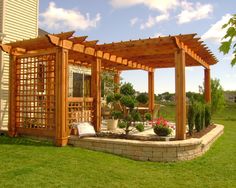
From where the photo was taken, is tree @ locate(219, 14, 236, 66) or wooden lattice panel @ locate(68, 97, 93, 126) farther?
wooden lattice panel @ locate(68, 97, 93, 126)

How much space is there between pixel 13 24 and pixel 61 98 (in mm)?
4510

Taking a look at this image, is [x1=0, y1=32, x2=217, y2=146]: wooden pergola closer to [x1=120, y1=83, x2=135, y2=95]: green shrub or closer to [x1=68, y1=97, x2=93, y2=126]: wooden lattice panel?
[x1=68, y1=97, x2=93, y2=126]: wooden lattice panel

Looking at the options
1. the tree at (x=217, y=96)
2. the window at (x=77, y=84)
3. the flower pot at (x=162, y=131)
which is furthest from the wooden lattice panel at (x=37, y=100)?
the tree at (x=217, y=96)

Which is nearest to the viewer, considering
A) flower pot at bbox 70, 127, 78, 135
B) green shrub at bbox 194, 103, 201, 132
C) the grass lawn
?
the grass lawn

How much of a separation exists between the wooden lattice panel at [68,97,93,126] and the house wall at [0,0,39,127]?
105 inches

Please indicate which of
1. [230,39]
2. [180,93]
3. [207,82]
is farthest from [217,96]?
[230,39]

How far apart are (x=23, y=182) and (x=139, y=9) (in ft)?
20.9

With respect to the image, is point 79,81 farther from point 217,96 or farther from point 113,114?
point 217,96

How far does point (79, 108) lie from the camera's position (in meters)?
8.81

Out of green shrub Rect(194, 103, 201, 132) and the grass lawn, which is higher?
green shrub Rect(194, 103, 201, 132)

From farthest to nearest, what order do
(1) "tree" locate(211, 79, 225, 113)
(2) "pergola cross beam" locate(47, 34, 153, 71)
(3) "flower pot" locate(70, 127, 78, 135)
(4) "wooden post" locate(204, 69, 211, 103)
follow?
1. (1) "tree" locate(211, 79, 225, 113)
2. (4) "wooden post" locate(204, 69, 211, 103)
3. (3) "flower pot" locate(70, 127, 78, 135)
4. (2) "pergola cross beam" locate(47, 34, 153, 71)

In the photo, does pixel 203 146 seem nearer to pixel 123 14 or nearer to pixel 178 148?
pixel 178 148

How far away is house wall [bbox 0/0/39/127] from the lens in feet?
33.0

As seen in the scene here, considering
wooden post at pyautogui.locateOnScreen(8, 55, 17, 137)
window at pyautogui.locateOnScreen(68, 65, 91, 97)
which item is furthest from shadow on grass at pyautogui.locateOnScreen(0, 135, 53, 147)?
window at pyautogui.locateOnScreen(68, 65, 91, 97)
